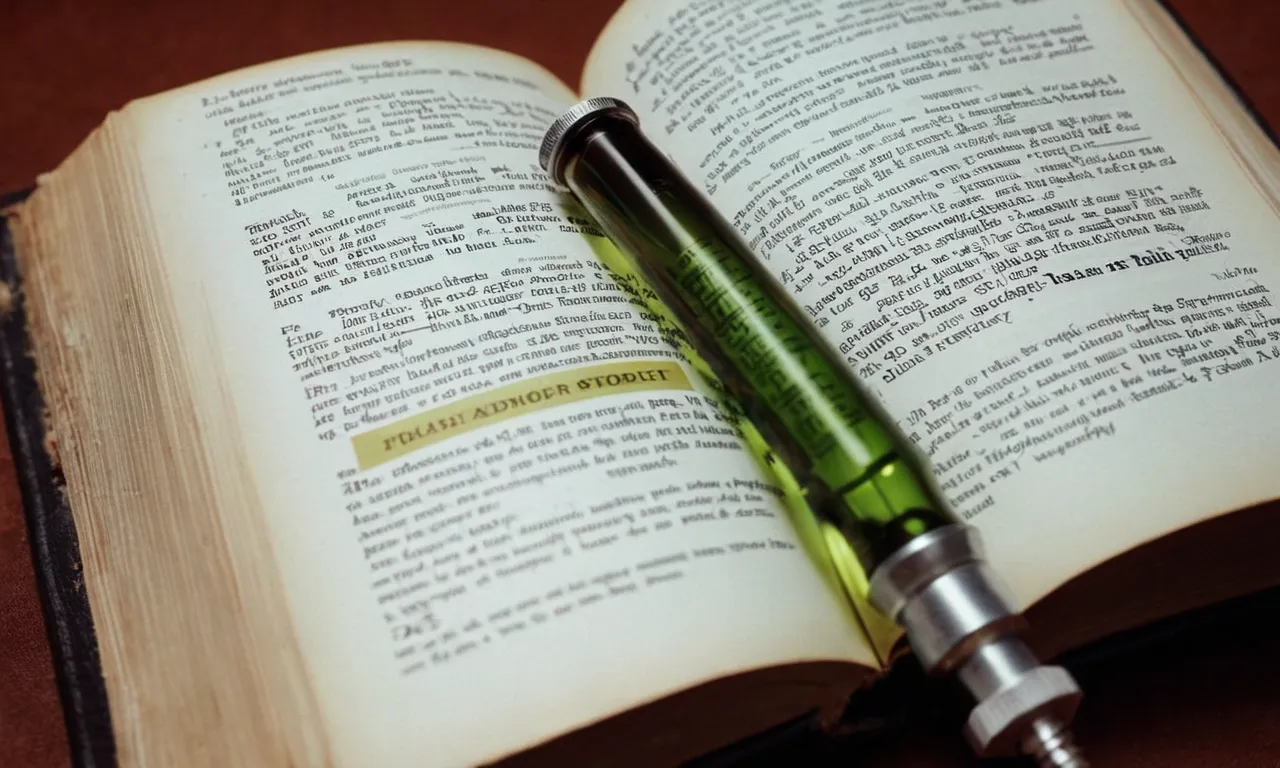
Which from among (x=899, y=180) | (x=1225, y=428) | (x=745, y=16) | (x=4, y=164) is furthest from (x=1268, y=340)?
(x=4, y=164)

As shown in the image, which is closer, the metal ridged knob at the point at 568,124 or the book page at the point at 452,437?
the book page at the point at 452,437

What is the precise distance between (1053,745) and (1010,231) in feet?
0.69

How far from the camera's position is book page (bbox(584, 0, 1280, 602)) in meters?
0.36

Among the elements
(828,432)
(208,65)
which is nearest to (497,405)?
(828,432)

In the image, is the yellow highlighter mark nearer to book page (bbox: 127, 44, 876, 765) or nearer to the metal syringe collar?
book page (bbox: 127, 44, 876, 765)

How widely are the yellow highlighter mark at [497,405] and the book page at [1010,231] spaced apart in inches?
3.7

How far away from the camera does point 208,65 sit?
672 mm

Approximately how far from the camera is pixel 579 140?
45 centimetres

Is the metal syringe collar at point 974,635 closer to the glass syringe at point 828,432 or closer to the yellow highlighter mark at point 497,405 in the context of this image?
the glass syringe at point 828,432

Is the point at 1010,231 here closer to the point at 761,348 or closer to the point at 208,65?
the point at 761,348

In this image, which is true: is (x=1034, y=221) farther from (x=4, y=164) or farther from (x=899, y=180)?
(x=4, y=164)

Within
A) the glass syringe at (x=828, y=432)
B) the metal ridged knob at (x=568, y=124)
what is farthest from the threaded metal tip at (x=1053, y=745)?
the metal ridged knob at (x=568, y=124)

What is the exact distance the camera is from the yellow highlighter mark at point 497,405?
0.36 meters

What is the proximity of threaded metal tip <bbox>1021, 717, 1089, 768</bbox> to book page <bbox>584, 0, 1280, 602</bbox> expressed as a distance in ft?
0.15
